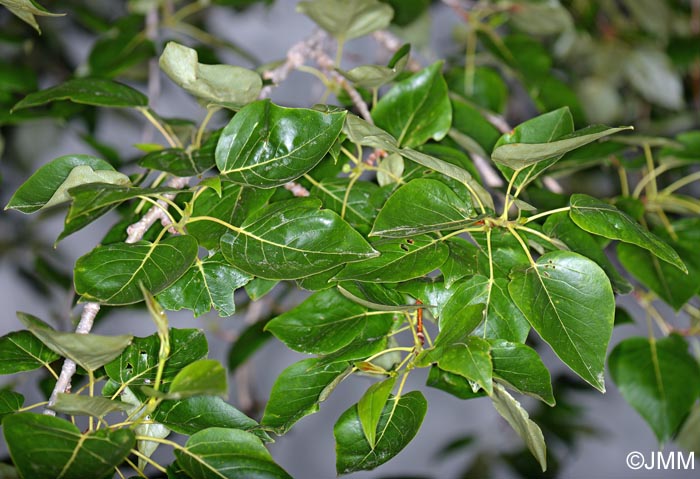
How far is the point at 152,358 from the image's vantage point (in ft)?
1.58

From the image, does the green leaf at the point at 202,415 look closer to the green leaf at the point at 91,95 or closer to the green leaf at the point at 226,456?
the green leaf at the point at 226,456

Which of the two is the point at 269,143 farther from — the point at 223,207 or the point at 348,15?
the point at 348,15

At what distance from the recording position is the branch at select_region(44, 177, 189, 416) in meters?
0.44

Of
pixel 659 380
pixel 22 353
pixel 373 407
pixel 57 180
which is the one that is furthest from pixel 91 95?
pixel 659 380

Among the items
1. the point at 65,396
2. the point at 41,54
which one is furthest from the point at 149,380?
the point at 41,54

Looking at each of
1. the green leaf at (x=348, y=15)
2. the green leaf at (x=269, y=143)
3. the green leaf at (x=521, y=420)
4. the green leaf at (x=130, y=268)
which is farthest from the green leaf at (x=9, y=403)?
the green leaf at (x=348, y=15)

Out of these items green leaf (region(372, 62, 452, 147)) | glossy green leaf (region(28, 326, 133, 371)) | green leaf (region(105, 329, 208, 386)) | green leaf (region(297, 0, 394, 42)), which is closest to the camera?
glossy green leaf (region(28, 326, 133, 371))

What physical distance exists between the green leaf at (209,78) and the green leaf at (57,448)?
237mm

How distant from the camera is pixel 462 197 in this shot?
0.49 meters

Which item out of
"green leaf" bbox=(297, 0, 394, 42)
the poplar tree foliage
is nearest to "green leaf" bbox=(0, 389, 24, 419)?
the poplar tree foliage

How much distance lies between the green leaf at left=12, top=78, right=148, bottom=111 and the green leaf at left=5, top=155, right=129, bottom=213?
63 mm

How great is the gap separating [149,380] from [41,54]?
1.02 meters

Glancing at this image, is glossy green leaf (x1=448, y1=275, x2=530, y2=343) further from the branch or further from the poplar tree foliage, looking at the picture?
the branch

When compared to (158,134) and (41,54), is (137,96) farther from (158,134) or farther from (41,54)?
(158,134)
